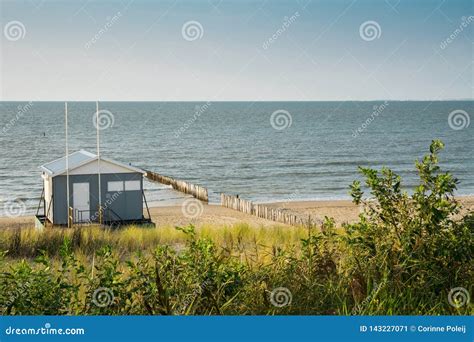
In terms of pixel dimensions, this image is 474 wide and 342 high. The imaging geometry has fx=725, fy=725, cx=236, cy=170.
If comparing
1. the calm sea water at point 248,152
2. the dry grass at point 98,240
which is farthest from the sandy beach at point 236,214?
the dry grass at point 98,240

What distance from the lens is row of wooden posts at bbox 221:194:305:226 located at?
22.0 m

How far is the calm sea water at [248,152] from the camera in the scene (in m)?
36.2

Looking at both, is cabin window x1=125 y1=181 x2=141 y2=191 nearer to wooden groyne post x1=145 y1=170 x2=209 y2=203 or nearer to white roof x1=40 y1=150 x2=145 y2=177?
white roof x1=40 y1=150 x2=145 y2=177

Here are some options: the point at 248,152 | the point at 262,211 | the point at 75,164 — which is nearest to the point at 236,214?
the point at 262,211

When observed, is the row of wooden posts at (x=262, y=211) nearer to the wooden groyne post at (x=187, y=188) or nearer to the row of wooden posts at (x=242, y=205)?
the row of wooden posts at (x=242, y=205)

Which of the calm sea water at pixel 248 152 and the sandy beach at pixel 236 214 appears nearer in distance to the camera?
the sandy beach at pixel 236 214

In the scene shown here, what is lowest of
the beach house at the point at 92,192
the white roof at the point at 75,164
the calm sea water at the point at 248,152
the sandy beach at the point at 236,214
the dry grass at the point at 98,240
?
the dry grass at the point at 98,240

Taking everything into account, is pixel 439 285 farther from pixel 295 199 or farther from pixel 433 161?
pixel 295 199

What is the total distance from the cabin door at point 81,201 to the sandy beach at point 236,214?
3.99m

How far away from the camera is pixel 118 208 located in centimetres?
2005

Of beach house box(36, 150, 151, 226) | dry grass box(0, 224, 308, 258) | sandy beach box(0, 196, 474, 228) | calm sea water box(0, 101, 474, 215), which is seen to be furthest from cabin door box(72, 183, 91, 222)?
dry grass box(0, 224, 308, 258)

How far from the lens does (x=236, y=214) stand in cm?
2689

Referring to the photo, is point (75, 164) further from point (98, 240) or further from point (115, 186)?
point (98, 240)

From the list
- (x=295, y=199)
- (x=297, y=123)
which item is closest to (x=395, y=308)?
(x=295, y=199)
